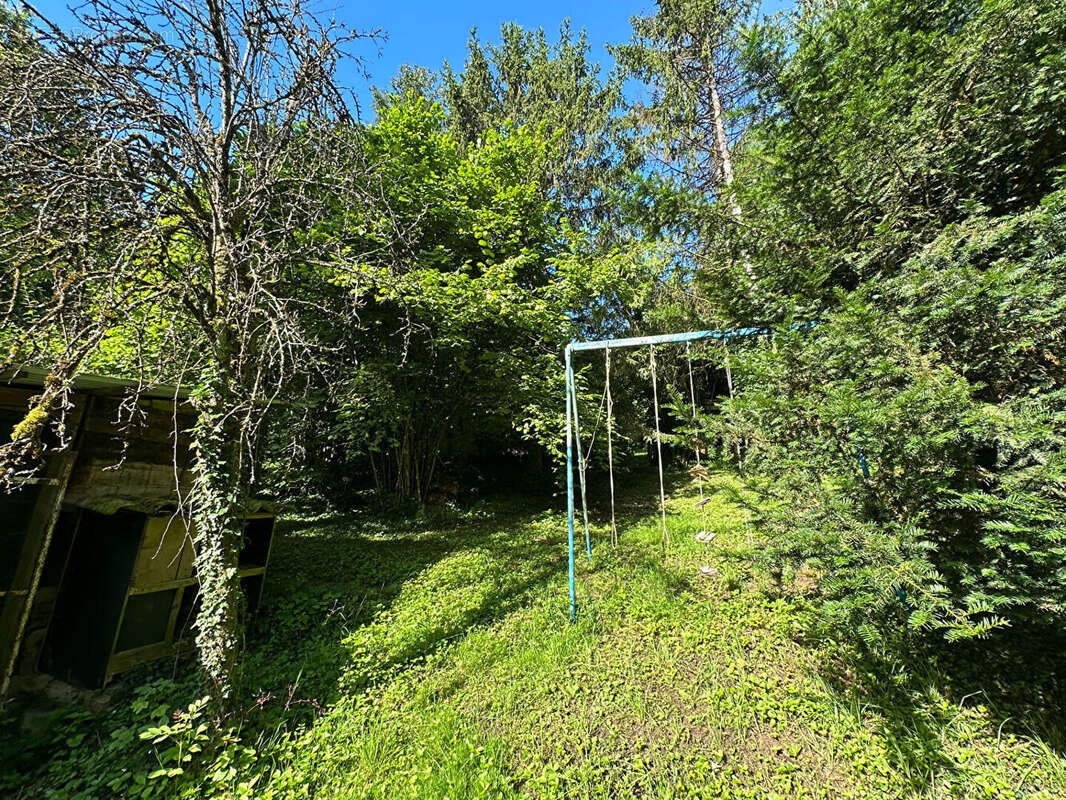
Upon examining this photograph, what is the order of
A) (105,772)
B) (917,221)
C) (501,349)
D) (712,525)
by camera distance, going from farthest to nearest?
(501,349) < (712,525) < (917,221) < (105,772)

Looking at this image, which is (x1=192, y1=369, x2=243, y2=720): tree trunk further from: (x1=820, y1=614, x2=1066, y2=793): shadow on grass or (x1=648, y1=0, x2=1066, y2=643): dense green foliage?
(x1=820, y1=614, x2=1066, y2=793): shadow on grass

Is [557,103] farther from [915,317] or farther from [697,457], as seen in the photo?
[915,317]

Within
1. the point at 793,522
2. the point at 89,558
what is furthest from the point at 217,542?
the point at 793,522

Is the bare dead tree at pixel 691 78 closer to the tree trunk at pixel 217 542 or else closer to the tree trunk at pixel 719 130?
the tree trunk at pixel 719 130

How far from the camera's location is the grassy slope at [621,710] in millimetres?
2082

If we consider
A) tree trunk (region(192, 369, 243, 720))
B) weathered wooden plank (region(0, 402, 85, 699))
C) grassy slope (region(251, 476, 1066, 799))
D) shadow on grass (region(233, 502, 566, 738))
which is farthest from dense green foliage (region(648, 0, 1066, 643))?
weathered wooden plank (region(0, 402, 85, 699))

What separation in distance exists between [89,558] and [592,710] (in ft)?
13.9

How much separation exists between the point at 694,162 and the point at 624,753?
1015cm

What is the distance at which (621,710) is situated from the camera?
2.59m

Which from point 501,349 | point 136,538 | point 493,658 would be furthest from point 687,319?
point 136,538

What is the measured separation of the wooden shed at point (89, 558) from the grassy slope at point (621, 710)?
40.1 inches

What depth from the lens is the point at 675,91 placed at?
7953 millimetres

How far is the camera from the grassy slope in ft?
6.83

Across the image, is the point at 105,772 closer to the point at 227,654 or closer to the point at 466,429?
the point at 227,654
